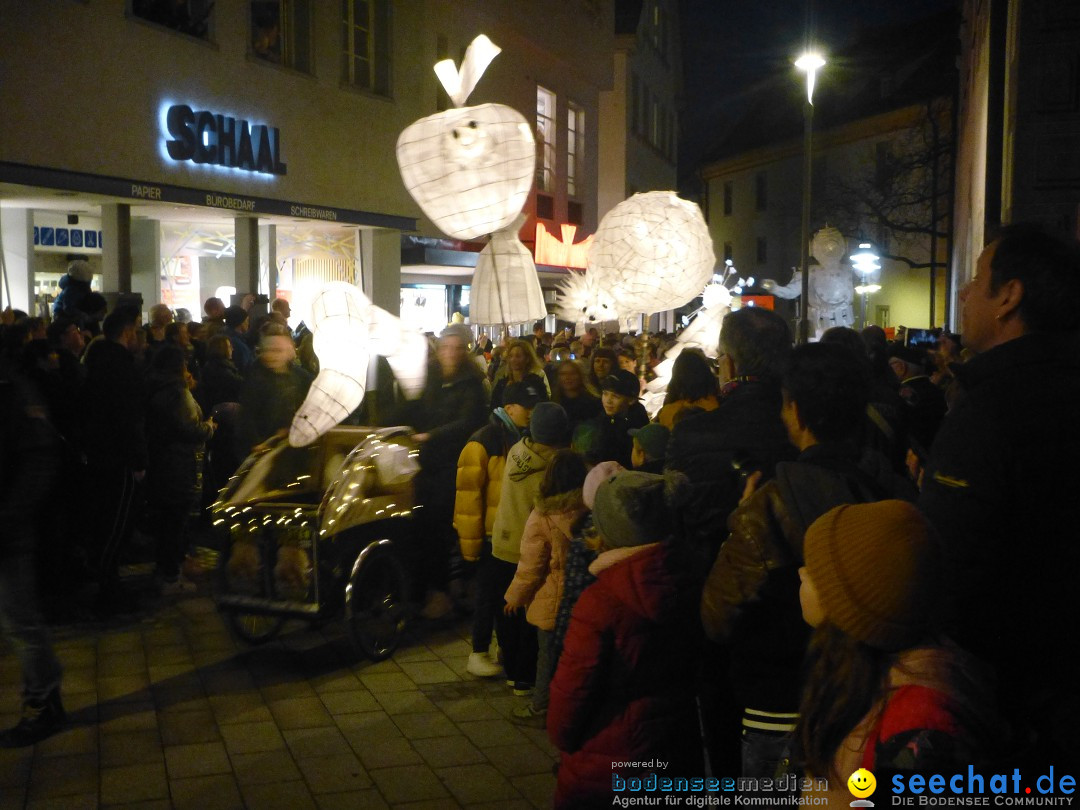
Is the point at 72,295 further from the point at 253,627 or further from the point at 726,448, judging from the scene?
the point at 726,448

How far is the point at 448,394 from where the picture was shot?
25.2ft

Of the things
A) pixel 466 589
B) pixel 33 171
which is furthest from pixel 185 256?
pixel 466 589

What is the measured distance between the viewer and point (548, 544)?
17.5ft

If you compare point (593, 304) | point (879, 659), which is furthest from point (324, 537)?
point (879, 659)

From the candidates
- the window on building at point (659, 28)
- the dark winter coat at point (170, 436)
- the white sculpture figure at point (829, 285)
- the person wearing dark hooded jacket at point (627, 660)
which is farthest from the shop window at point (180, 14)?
the window on building at point (659, 28)

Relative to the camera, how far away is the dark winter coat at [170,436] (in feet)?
26.7

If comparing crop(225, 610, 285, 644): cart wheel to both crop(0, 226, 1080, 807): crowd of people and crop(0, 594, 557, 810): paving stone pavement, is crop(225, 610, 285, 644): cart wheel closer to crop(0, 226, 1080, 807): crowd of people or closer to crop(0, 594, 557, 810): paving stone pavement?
crop(0, 594, 557, 810): paving stone pavement

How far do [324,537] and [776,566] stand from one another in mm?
3943

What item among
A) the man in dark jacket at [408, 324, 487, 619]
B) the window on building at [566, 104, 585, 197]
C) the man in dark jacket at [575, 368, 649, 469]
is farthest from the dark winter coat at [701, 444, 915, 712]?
the window on building at [566, 104, 585, 197]

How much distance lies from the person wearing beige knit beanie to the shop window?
1444 centimetres

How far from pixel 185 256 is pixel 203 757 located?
14096 mm

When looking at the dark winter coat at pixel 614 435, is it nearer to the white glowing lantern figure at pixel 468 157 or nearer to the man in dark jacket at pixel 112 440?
the white glowing lantern figure at pixel 468 157

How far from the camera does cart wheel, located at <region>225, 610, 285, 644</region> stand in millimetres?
6953

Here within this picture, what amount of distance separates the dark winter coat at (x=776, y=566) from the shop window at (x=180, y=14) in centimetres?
1369
